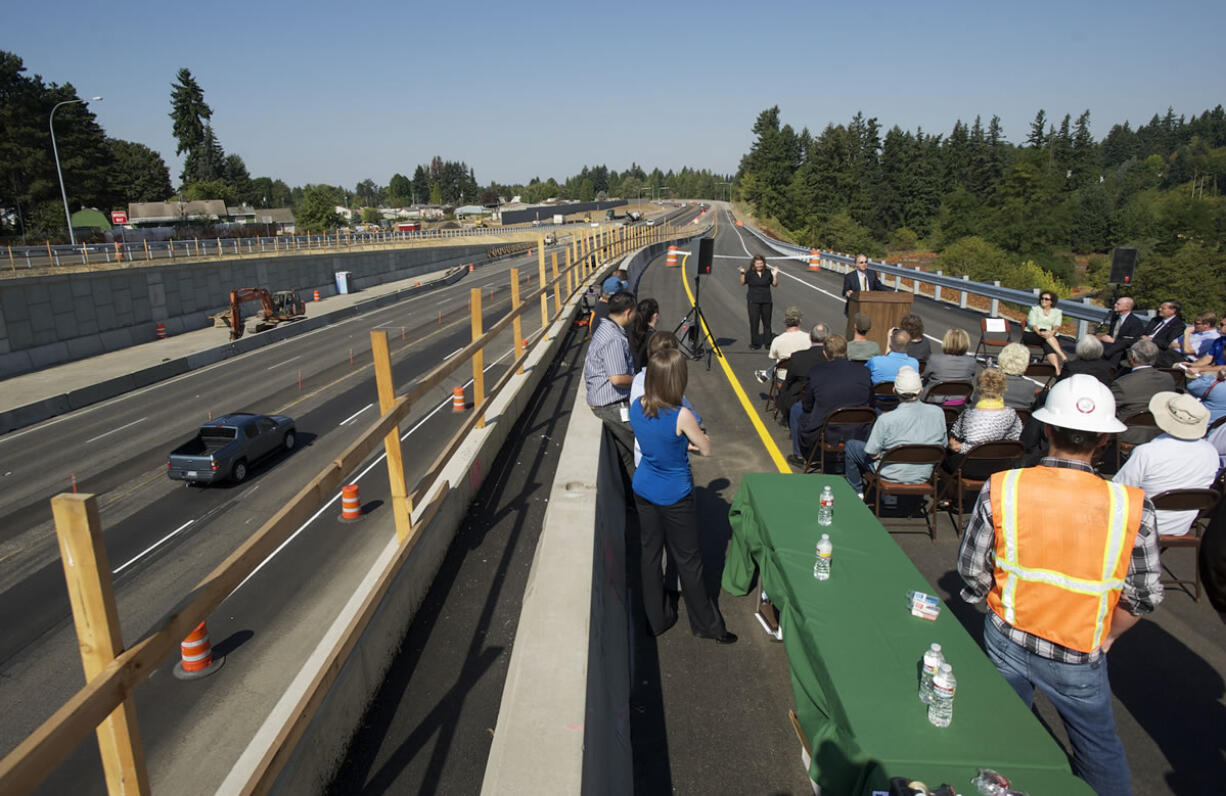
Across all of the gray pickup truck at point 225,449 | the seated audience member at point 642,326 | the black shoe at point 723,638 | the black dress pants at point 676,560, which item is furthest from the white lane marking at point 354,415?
the black shoe at point 723,638

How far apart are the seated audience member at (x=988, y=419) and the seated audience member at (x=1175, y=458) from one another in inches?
44.5

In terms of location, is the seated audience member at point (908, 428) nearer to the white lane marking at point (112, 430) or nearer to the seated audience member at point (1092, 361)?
the seated audience member at point (1092, 361)

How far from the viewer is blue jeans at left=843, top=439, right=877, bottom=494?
7.16m

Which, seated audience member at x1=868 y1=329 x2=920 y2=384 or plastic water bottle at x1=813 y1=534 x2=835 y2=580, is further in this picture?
seated audience member at x1=868 y1=329 x2=920 y2=384

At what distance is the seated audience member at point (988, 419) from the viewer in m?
6.66

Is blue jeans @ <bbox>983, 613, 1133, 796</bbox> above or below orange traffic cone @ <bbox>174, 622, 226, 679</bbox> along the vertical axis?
above

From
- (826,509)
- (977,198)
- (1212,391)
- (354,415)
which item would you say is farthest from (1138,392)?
(977,198)

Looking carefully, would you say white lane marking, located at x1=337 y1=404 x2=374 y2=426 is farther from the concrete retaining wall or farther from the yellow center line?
the concrete retaining wall

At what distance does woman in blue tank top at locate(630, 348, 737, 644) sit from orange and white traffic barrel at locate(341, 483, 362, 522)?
871 centimetres

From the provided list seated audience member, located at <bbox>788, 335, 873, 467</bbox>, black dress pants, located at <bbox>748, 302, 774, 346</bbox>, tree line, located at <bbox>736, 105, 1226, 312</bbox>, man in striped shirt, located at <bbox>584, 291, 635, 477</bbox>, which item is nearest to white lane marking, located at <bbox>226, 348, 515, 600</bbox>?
man in striped shirt, located at <bbox>584, 291, 635, 477</bbox>

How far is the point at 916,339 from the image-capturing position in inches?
398

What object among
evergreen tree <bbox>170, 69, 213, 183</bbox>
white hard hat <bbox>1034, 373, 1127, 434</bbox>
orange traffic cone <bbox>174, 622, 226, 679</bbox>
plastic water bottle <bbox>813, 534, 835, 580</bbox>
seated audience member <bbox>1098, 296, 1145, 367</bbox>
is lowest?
orange traffic cone <bbox>174, 622, 226, 679</bbox>

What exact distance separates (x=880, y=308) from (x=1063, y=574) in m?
11.2

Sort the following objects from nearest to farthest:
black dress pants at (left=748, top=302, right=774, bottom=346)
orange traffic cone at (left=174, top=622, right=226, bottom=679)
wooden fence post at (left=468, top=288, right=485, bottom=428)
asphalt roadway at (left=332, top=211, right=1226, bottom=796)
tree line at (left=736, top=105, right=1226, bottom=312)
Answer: asphalt roadway at (left=332, top=211, right=1226, bottom=796)
wooden fence post at (left=468, top=288, right=485, bottom=428)
orange traffic cone at (left=174, top=622, right=226, bottom=679)
black dress pants at (left=748, top=302, right=774, bottom=346)
tree line at (left=736, top=105, right=1226, bottom=312)
